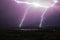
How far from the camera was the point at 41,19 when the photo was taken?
118 inches

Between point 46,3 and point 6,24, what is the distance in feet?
2.17

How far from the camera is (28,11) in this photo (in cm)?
298

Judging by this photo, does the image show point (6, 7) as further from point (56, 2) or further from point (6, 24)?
point (56, 2)

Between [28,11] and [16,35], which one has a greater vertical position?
[28,11]

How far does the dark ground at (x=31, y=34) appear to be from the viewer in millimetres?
2861

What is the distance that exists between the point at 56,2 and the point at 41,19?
0.34m

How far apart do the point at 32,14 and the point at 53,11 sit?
313 millimetres

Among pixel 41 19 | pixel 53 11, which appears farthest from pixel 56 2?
pixel 41 19

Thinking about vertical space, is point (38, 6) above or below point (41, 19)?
above

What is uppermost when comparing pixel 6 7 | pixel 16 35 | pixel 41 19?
pixel 6 7

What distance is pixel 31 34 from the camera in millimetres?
2896

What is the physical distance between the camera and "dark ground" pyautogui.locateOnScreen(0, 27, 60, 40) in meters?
2.86

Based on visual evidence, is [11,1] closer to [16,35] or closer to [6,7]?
[6,7]

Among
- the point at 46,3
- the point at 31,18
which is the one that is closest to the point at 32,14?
the point at 31,18
